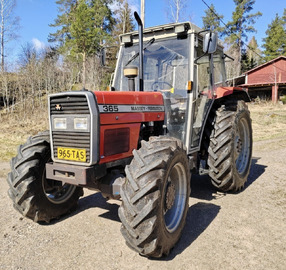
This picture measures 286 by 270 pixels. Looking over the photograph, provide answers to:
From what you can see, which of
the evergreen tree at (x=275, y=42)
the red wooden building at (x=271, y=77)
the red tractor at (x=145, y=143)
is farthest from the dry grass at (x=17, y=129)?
the evergreen tree at (x=275, y=42)

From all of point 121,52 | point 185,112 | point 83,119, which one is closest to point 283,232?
point 185,112

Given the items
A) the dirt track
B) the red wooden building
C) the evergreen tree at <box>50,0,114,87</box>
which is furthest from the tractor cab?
the red wooden building

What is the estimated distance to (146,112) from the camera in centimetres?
343

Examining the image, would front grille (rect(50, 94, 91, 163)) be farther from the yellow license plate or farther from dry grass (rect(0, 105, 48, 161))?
dry grass (rect(0, 105, 48, 161))

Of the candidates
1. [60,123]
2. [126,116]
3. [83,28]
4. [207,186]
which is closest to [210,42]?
[126,116]

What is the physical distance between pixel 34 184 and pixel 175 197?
5.46ft

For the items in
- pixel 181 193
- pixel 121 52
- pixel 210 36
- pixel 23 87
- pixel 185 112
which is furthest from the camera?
pixel 23 87

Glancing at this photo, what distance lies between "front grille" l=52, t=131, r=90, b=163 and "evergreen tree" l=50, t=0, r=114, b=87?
1887 centimetres

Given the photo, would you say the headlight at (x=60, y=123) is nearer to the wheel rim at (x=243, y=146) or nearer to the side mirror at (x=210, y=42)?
the side mirror at (x=210, y=42)

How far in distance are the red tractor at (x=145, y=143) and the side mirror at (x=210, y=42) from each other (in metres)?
0.01

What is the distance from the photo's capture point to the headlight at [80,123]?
2814 mm

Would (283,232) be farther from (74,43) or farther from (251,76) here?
(251,76)

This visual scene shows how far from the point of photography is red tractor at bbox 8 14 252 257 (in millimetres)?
2611

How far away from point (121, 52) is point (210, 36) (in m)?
1.61
